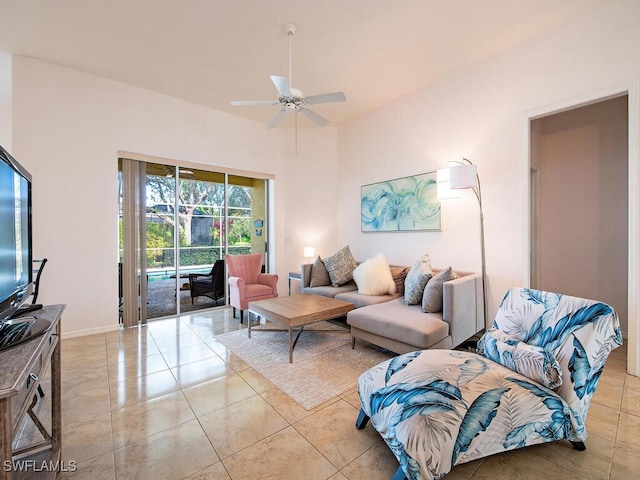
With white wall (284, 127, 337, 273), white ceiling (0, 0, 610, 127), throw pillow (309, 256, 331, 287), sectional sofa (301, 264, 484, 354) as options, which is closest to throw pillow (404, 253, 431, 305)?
sectional sofa (301, 264, 484, 354)

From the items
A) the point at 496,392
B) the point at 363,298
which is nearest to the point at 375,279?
the point at 363,298

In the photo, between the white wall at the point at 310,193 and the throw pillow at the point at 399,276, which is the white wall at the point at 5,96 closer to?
the white wall at the point at 310,193

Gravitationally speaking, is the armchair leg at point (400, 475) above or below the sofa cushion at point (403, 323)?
below

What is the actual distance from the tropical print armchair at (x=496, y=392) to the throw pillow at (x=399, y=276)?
2014 millimetres

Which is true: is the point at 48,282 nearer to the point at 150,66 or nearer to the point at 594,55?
the point at 150,66

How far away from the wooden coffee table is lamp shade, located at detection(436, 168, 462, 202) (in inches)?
66.9

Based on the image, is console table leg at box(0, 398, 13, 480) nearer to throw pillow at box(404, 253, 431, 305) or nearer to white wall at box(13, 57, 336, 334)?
throw pillow at box(404, 253, 431, 305)

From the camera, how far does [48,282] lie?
3.29m

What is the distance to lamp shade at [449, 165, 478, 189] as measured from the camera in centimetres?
296

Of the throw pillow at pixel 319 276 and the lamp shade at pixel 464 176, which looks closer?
the lamp shade at pixel 464 176

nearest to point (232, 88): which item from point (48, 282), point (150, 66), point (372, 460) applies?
point (150, 66)

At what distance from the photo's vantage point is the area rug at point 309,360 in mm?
2262

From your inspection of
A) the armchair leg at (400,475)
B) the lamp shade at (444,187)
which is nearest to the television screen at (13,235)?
the armchair leg at (400,475)

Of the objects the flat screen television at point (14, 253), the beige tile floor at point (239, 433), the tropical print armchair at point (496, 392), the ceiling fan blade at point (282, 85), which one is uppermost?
the ceiling fan blade at point (282, 85)
